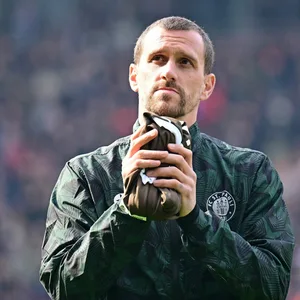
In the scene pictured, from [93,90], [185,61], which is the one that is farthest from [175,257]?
[93,90]

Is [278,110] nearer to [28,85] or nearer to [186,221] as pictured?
[28,85]

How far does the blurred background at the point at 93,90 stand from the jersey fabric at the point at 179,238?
27.2 ft

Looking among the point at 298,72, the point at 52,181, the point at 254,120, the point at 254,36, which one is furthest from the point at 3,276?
the point at 254,36

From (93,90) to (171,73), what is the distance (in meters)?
12.6

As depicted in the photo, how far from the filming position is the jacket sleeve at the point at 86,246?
430 centimetres

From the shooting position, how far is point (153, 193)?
4125 mm

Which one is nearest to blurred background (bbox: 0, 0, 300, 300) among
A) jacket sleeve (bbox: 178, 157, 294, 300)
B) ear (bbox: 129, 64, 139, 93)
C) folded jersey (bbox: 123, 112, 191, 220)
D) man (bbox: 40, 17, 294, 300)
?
ear (bbox: 129, 64, 139, 93)

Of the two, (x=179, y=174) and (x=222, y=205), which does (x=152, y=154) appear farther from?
(x=222, y=205)

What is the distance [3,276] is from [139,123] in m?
8.81

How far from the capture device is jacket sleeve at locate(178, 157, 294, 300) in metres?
4.34

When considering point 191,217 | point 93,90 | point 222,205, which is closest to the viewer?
point 191,217

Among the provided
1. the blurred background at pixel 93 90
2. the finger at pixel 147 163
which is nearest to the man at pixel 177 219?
the finger at pixel 147 163

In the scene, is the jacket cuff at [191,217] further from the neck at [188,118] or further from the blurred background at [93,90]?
the blurred background at [93,90]

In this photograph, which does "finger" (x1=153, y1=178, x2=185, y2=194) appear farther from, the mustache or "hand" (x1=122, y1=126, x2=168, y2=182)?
the mustache
